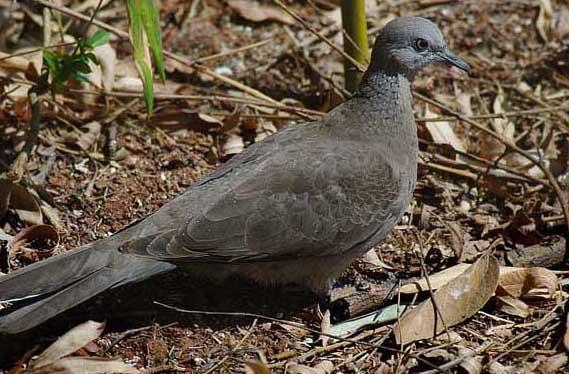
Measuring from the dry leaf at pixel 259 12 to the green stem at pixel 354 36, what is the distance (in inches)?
42.5

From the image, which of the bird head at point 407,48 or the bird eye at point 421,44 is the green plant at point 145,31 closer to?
the bird head at point 407,48

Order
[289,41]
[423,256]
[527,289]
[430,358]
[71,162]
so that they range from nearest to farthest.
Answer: [430,358]
[527,289]
[423,256]
[71,162]
[289,41]

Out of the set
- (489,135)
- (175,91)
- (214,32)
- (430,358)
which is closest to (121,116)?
(175,91)

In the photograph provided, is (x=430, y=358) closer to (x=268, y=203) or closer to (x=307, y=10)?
(x=268, y=203)

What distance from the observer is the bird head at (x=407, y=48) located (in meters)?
4.33

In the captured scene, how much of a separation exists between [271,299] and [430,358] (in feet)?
2.61

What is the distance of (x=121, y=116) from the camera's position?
5305 millimetres

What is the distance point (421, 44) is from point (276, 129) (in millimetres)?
1210

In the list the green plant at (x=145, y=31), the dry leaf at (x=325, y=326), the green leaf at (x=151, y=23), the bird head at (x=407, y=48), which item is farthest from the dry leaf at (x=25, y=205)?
the bird head at (x=407, y=48)

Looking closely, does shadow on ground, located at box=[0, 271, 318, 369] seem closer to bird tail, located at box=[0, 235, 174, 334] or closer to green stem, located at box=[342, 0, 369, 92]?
bird tail, located at box=[0, 235, 174, 334]

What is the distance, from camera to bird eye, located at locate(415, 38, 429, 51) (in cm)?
436

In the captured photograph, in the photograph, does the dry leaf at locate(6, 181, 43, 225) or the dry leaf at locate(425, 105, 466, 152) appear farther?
the dry leaf at locate(425, 105, 466, 152)

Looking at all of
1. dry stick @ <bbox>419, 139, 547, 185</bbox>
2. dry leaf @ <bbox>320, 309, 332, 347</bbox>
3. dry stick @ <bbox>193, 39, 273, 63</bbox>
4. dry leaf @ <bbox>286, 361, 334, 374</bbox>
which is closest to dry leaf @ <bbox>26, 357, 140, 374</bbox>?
dry leaf @ <bbox>286, 361, 334, 374</bbox>

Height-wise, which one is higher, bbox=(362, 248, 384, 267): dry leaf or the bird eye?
the bird eye
